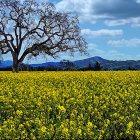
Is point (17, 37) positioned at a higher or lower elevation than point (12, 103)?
higher

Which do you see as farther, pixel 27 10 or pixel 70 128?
pixel 27 10

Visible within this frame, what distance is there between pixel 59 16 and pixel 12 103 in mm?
24066

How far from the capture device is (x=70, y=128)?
5484 millimetres

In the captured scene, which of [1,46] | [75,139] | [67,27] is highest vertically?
[67,27]

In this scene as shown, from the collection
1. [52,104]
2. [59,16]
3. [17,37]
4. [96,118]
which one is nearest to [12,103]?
[52,104]

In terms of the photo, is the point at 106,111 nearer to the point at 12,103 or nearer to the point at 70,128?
the point at 70,128

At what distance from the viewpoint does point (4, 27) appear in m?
33.6

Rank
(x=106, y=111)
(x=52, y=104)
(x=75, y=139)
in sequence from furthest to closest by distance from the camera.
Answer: (x=52, y=104) → (x=106, y=111) → (x=75, y=139)

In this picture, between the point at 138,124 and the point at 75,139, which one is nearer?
the point at 75,139

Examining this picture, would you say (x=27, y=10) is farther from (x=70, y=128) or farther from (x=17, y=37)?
(x=70, y=128)

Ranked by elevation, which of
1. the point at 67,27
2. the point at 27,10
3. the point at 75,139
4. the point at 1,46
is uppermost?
the point at 27,10

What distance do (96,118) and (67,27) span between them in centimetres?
2640

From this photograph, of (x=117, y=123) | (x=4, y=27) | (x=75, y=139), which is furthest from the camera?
(x=4, y=27)

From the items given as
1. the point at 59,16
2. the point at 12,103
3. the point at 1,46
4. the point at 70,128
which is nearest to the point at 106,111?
the point at 70,128
